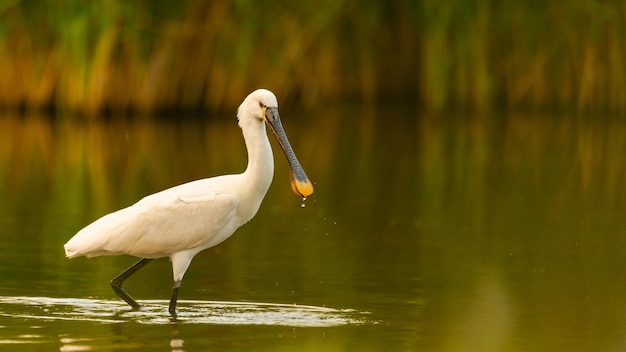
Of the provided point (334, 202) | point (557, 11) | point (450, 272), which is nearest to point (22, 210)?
point (334, 202)

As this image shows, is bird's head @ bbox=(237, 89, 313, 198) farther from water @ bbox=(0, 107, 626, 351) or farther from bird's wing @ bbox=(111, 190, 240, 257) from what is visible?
water @ bbox=(0, 107, 626, 351)

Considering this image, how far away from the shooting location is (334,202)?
1303 centimetres

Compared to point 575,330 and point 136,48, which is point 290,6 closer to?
point 136,48

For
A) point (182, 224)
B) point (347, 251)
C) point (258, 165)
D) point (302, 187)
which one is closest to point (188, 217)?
point (182, 224)

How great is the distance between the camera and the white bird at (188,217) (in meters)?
7.75

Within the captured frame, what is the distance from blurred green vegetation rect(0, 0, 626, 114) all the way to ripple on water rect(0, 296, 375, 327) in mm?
11902

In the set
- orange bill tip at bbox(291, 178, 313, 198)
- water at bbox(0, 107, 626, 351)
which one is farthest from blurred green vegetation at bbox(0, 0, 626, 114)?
orange bill tip at bbox(291, 178, 313, 198)

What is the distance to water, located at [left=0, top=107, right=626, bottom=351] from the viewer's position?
7289 mm

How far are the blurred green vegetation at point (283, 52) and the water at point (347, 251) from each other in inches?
50.1

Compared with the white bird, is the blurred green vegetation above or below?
above

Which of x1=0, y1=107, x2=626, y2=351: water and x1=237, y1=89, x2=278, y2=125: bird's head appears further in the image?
x1=237, y1=89, x2=278, y2=125: bird's head

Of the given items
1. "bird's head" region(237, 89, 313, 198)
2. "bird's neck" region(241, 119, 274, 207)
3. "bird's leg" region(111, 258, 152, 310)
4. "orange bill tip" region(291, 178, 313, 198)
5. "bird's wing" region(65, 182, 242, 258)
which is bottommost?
"bird's leg" region(111, 258, 152, 310)

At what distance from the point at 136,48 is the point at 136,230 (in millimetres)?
12587

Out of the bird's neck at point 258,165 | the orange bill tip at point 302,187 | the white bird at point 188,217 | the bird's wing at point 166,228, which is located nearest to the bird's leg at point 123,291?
the white bird at point 188,217
